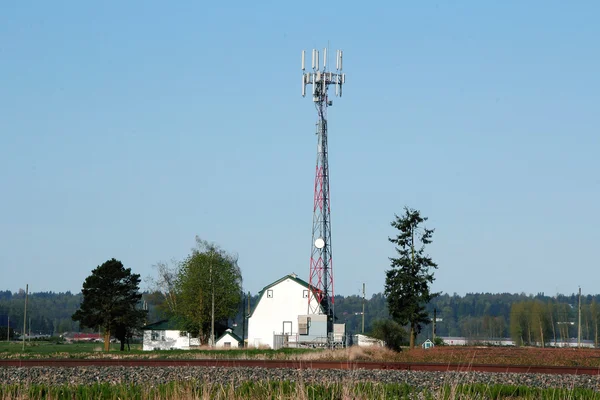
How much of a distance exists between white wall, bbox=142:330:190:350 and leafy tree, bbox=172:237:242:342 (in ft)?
6.15

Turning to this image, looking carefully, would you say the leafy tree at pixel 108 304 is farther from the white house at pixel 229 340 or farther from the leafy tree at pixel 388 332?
the leafy tree at pixel 388 332

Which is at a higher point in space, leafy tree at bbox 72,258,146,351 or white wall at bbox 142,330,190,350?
leafy tree at bbox 72,258,146,351

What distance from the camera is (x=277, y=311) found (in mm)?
79562

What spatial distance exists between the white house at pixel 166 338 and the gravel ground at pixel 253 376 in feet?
206

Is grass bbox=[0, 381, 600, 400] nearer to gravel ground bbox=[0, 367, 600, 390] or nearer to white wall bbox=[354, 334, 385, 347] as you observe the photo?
gravel ground bbox=[0, 367, 600, 390]

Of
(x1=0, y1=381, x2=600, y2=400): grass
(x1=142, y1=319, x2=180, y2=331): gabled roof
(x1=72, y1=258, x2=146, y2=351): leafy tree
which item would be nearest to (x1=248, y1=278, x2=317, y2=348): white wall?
(x1=72, y1=258, x2=146, y2=351): leafy tree

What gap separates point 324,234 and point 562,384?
150 feet

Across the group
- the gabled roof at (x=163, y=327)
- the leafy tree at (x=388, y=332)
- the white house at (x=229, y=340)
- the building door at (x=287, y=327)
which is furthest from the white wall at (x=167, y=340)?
the leafy tree at (x=388, y=332)

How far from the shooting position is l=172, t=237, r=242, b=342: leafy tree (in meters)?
87.8

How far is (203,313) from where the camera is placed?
87438mm

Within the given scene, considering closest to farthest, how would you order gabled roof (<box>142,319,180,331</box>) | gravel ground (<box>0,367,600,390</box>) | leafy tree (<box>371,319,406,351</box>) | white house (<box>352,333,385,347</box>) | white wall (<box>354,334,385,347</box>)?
gravel ground (<box>0,367,600,390</box>)
leafy tree (<box>371,319,406,351</box>)
white wall (<box>354,334,385,347</box>)
white house (<box>352,333,385,347</box>)
gabled roof (<box>142,319,180,331</box>)

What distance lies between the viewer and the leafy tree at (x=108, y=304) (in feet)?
256

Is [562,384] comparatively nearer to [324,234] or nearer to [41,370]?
[41,370]

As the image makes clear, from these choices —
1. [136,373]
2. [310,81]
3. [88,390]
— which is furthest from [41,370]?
[310,81]
